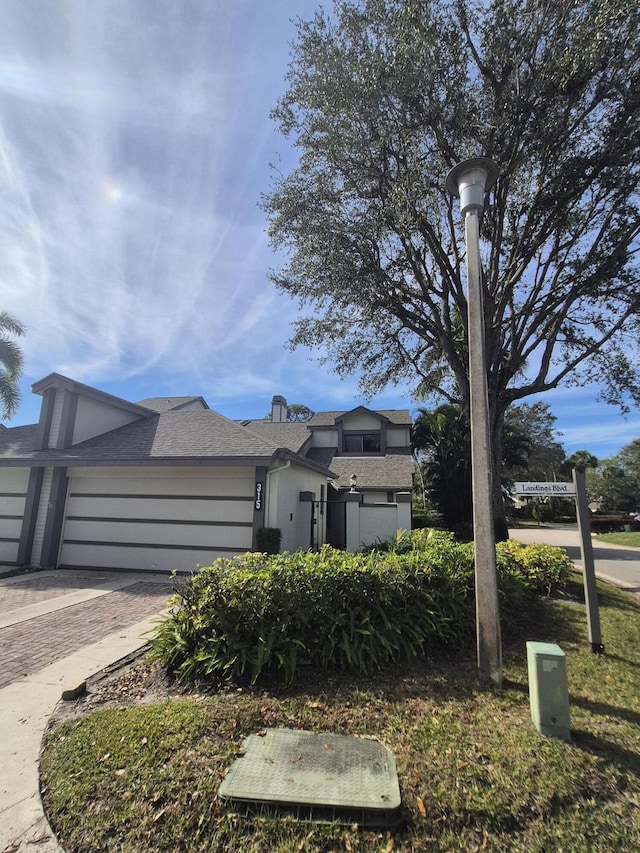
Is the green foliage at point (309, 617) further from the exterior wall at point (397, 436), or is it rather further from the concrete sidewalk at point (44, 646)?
the exterior wall at point (397, 436)

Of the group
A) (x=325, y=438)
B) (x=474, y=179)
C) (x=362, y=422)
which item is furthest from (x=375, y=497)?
(x=474, y=179)

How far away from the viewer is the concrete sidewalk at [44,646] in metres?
2.33

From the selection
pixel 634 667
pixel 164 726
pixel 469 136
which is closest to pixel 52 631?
pixel 164 726

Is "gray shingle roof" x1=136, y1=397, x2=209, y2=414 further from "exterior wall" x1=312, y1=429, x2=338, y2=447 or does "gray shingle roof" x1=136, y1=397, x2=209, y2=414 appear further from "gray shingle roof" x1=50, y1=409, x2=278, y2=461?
"exterior wall" x1=312, y1=429, x2=338, y2=447

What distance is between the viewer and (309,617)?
13.1 ft

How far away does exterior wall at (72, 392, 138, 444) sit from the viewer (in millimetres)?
11180

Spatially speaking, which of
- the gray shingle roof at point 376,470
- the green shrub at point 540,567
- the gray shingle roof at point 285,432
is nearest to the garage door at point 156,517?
the green shrub at point 540,567

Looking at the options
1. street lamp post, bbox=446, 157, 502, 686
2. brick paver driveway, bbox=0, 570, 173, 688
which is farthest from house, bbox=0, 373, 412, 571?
street lamp post, bbox=446, 157, 502, 686

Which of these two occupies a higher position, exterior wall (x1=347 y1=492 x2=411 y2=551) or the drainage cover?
exterior wall (x1=347 y1=492 x2=411 y2=551)

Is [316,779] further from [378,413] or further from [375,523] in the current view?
[378,413]

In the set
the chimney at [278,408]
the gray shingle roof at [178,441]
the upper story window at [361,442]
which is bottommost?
the gray shingle roof at [178,441]

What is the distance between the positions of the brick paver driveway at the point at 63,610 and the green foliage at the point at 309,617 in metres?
1.64

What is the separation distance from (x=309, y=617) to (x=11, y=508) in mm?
10446

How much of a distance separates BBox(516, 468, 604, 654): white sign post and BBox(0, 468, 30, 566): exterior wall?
11.8m
